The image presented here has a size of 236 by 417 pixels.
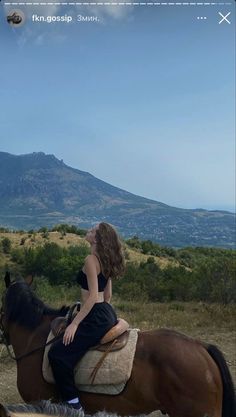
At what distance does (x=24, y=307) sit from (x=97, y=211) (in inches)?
2928

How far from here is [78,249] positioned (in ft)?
91.8

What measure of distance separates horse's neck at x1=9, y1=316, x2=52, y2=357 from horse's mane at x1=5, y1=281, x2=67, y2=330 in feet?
0.16

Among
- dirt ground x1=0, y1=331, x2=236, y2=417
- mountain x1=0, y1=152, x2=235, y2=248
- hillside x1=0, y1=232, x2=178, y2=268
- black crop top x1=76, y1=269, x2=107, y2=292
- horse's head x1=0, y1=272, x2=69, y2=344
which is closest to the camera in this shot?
black crop top x1=76, y1=269, x2=107, y2=292

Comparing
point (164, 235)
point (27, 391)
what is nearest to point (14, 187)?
point (164, 235)

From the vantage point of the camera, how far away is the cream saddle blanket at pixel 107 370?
4.45 metres

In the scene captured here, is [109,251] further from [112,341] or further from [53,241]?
[53,241]

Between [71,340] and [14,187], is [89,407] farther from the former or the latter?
[14,187]

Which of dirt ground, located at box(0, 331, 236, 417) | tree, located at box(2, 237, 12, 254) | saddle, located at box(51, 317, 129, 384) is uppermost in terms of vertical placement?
saddle, located at box(51, 317, 129, 384)

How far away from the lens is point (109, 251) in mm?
4609

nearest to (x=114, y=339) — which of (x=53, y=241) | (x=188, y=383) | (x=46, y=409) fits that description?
(x=188, y=383)

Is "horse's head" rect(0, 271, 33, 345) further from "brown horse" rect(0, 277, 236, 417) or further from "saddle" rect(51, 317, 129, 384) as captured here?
"saddle" rect(51, 317, 129, 384)

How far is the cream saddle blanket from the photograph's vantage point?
4.45 metres

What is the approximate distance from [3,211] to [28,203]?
9.95m

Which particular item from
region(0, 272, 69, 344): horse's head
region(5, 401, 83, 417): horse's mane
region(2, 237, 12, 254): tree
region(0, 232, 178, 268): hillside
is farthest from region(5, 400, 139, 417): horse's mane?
region(0, 232, 178, 268): hillside
